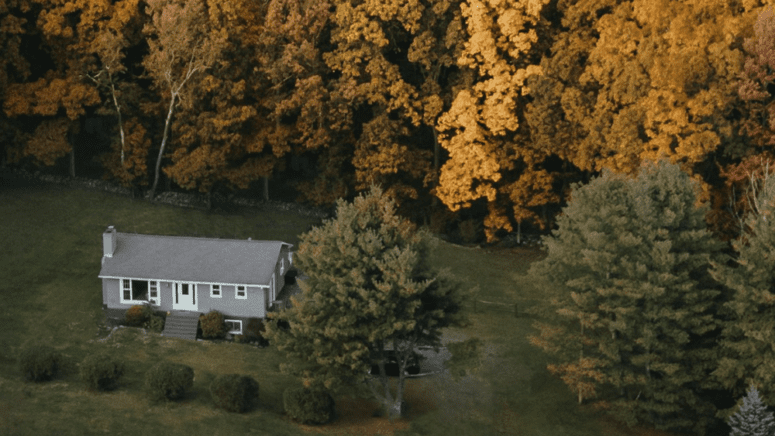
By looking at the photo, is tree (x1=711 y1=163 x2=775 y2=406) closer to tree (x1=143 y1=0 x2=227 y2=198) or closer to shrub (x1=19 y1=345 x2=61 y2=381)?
shrub (x1=19 y1=345 x2=61 y2=381)

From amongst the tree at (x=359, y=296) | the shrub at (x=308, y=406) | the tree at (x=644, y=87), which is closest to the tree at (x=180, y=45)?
the tree at (x=644, y=87)

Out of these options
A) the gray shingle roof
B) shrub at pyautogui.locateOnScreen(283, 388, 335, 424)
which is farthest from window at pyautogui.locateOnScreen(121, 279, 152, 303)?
shrub at pyautogui.locateOnScreen(283, 388, 335, 424)

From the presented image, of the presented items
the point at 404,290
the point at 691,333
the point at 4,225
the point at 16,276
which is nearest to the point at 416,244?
the point at 404,290

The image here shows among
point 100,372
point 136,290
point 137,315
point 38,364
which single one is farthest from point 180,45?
point 100,372

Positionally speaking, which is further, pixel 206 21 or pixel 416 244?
pixel 206 21

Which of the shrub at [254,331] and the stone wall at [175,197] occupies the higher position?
the stone wall at [175,197]

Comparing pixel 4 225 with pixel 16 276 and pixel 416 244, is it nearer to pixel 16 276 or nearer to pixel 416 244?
pixel 16 276

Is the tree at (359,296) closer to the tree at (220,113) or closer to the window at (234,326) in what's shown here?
the window at (234,326)
